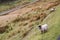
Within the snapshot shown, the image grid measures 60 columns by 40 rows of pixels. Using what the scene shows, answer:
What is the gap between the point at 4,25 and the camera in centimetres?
2155

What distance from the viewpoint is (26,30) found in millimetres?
17094

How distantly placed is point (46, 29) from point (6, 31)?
8227 millimetres

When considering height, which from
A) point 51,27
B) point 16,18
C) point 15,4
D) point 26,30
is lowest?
point 15,4

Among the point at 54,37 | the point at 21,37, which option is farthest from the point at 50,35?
the point at 21,37

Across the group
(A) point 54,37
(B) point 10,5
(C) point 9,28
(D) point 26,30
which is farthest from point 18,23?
(B) point 10,5

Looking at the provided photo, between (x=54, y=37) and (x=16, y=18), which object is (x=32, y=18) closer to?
(x=16, y=18)

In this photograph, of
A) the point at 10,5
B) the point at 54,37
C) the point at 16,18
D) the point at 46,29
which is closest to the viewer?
the point at 54,37

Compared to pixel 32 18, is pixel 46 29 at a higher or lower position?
higher

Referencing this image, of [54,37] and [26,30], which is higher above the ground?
[54,37]

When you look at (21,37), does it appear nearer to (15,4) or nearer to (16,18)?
(16,18)

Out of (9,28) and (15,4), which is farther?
(15,4)

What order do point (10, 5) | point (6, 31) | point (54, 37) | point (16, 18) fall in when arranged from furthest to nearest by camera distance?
point (10, 5)
point (16, 18)
point (6, 31)
point (54, 37)

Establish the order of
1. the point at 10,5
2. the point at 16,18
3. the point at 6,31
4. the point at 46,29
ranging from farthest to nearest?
the point at 10,5 < the point at 16,18 < the point at 6,31 < the point at 46,29

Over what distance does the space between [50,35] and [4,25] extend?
406 inches
